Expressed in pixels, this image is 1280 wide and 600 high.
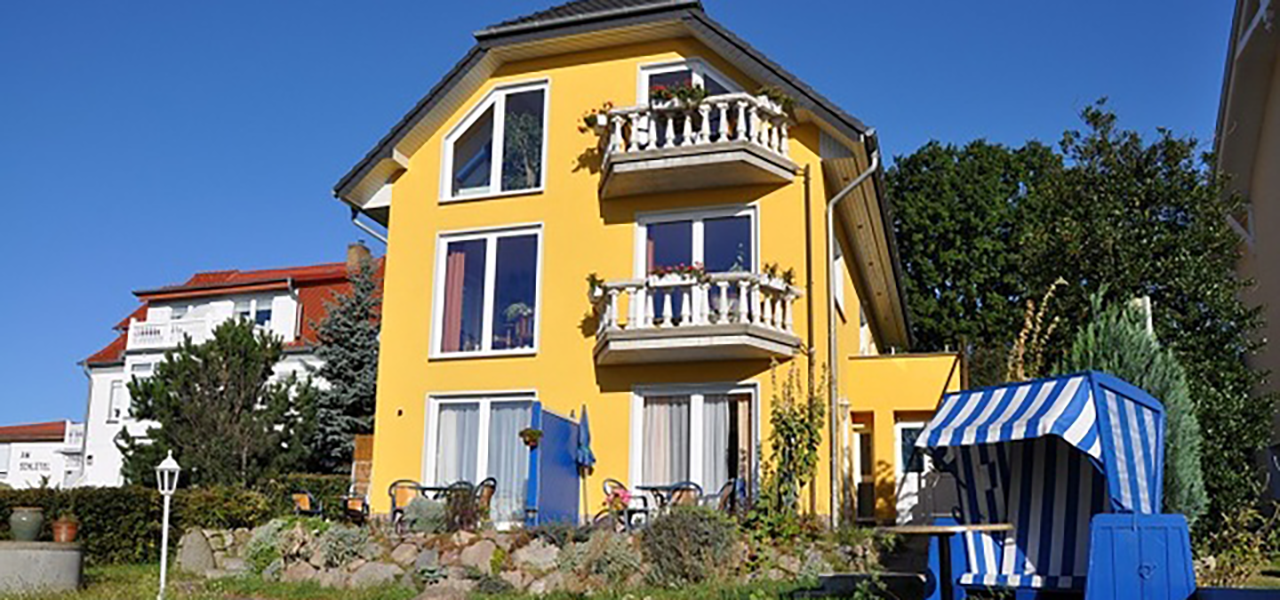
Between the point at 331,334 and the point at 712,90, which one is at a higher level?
the point at 712,90

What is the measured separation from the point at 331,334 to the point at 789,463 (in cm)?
1439

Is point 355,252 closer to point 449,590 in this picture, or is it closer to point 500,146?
point 500,146

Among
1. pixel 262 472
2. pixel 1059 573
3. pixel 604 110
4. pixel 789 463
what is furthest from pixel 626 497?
pixel 262 472

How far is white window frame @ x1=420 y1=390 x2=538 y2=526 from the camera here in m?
16.8

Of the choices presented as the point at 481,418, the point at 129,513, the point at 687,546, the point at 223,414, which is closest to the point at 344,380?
the point at 223,414

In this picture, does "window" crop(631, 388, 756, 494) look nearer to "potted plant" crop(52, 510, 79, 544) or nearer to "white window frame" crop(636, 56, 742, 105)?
"white window frame" crop(636, 56, 742, 105)

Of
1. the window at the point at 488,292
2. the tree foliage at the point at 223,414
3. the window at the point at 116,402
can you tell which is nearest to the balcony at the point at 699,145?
the window at the point at 488,292

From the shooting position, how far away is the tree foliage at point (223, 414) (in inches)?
920

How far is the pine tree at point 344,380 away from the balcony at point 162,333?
10.8m

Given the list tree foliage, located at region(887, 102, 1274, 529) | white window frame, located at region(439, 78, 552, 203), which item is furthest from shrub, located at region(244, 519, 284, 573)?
tree foliage, located at region(887, 102, 1274, 529)

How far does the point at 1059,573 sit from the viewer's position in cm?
868

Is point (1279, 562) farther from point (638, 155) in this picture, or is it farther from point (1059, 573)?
point (638, 155)

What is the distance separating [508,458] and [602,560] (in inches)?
177

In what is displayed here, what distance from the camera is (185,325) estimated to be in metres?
35.4
